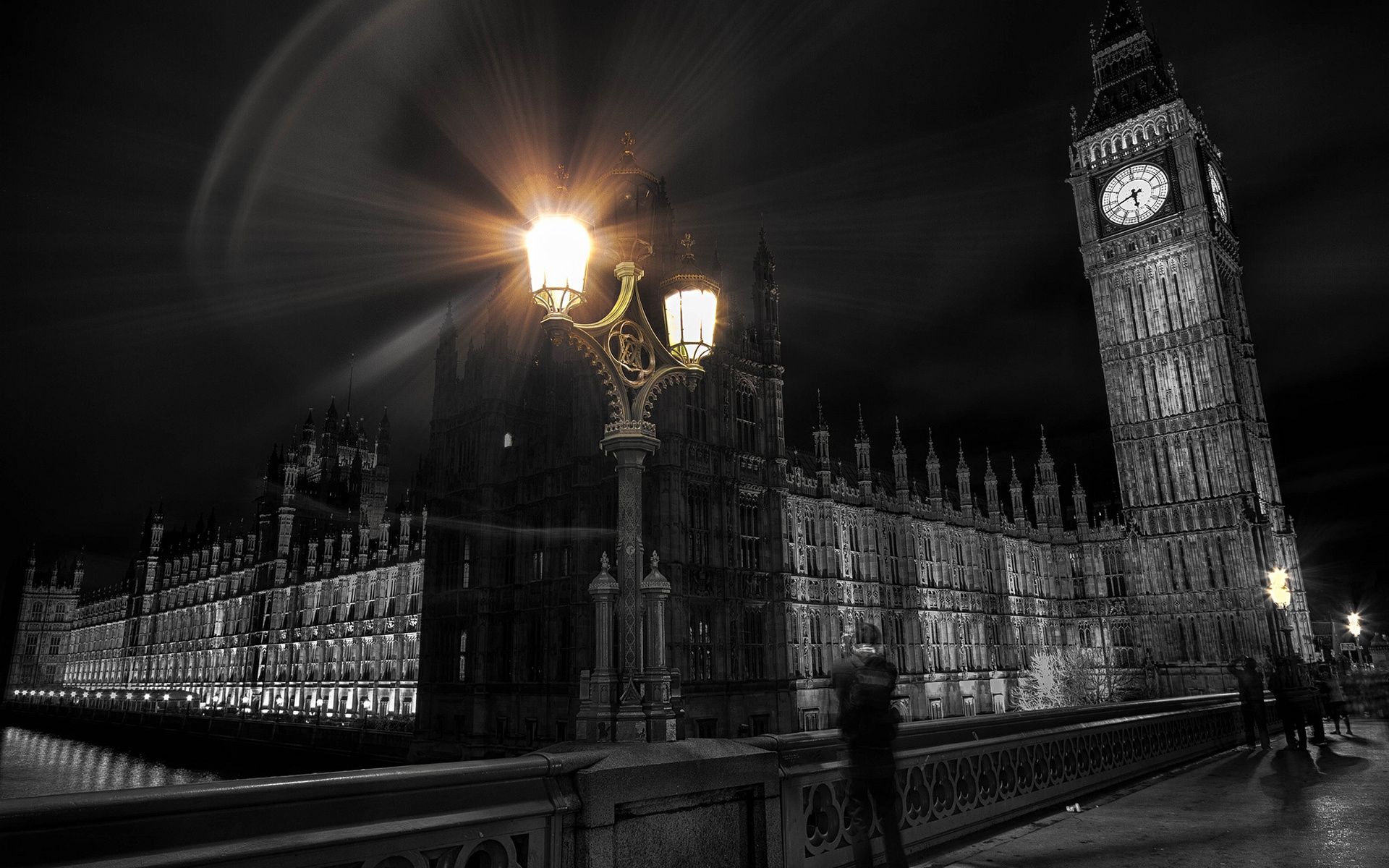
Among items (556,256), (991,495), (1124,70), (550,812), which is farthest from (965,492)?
(550,812)

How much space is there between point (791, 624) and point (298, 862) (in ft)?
138

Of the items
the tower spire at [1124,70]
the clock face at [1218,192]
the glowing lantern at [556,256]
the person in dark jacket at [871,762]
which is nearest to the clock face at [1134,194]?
the clock face at [1218,192]

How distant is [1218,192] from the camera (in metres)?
67.3

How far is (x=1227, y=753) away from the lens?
1532 centimetres

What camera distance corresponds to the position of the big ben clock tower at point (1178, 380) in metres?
59.1

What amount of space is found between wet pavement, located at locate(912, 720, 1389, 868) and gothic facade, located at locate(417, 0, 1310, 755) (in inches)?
341

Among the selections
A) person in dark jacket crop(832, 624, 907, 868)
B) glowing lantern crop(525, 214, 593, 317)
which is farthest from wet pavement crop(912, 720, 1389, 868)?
glowing lantern crop(525, 214, 593, 317)

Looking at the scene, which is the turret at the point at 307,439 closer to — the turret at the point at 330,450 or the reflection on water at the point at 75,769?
the turret at the point at 330,450

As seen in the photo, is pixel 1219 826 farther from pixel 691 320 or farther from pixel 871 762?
pixel 691 320

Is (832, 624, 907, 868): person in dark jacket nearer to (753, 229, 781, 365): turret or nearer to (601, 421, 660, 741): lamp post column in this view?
(601, 421, 660, 741): lamp post column

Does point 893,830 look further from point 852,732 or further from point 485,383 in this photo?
point 485,383

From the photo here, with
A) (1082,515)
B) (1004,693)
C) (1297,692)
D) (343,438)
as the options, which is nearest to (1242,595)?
(1082,515)

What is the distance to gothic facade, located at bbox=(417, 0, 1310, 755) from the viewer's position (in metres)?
33.3

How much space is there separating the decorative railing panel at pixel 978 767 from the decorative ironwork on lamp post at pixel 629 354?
2.94 metres
